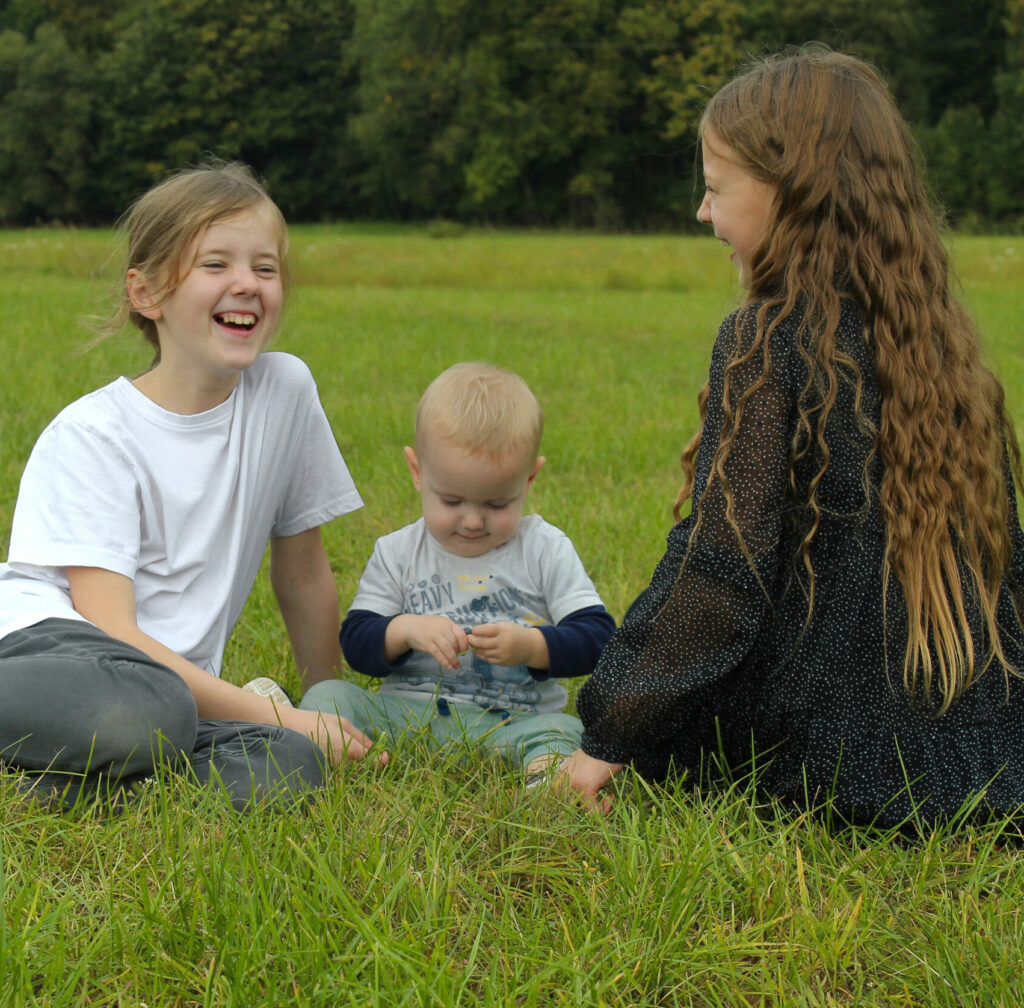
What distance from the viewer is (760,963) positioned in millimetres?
1618

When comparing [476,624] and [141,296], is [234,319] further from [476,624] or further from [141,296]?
[476,624]

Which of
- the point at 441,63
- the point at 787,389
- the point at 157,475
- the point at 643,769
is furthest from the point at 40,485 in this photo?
the point at 441,63

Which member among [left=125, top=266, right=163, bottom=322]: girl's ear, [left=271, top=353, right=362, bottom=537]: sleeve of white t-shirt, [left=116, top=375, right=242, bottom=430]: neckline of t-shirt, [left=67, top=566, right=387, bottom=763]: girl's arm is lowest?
[left=67, top=566, right=387, bottom=763]: girl's arm

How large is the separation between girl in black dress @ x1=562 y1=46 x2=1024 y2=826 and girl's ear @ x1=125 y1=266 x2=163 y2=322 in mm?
1248

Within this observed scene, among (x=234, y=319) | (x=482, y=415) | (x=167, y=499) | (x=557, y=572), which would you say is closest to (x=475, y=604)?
(x=557, y=572)

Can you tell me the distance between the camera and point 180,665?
2365mm

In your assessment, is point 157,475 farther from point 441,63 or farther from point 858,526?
point 441,63

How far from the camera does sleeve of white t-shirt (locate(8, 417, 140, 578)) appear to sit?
2354 millimetres

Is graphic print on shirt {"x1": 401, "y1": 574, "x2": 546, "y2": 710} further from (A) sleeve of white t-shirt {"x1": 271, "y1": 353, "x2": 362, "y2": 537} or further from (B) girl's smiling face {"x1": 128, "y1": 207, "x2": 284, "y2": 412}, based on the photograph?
(B) girl's smiling face {"x1": 128, "y1": 207, "x2": 284, "y2": 412}

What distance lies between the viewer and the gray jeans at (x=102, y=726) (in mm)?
2078

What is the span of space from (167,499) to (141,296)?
1.54 ft

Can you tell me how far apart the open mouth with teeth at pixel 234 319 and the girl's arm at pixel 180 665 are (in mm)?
598

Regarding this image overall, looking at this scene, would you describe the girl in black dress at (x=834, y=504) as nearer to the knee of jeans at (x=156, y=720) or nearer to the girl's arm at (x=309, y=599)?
the knee of jeans at (x=156, y=720)

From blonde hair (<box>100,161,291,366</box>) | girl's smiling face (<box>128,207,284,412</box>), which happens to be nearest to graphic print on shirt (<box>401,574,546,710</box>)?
girl's smiling face (<box>128,207,284,412</box>)
